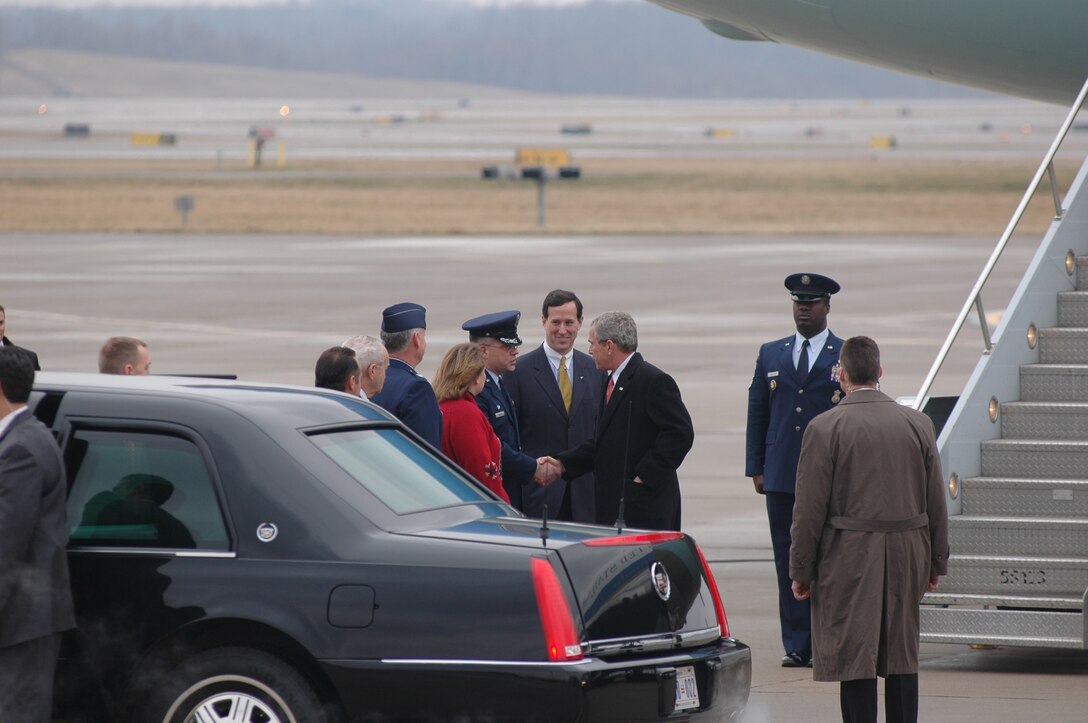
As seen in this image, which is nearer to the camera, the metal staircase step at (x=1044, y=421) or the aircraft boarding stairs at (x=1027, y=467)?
the aircraft boarding stairs at (x=1027, y=467)

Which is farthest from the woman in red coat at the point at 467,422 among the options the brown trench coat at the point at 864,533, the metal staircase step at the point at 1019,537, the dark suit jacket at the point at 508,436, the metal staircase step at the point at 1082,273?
the metal staircase step at the point at 1082,273

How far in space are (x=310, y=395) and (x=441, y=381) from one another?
1.92m

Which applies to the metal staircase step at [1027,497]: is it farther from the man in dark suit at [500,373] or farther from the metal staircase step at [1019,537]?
the man in dark suit at [500,373]

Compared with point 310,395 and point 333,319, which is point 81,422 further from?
point 333,319

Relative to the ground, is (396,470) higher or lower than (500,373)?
lower

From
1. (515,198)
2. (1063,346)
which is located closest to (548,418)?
(1063,346)

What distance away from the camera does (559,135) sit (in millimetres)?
150250

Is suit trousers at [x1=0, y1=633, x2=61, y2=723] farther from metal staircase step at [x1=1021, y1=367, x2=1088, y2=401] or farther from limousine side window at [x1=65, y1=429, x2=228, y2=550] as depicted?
metal staircase step at [x1=1021, y1=367, x2=1088, y2=401]

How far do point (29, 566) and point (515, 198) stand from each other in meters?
63.5

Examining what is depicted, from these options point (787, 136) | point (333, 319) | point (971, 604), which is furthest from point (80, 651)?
point (787, 136)

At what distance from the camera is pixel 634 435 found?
921 cm

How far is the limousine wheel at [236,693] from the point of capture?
587 cm

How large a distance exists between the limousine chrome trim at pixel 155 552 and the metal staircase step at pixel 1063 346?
18.7ft

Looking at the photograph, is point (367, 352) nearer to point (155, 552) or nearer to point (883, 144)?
point (155, 552)
